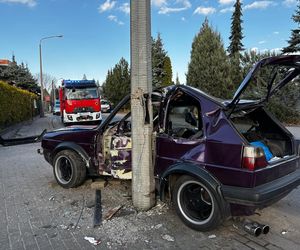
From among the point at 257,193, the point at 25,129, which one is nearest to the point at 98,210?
the point at 257,193

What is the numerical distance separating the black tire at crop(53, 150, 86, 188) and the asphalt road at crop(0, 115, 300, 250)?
0.15 m

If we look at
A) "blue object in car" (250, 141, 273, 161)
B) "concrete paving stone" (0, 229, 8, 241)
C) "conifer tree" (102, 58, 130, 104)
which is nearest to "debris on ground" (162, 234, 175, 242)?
"blue object in car" (250, 141, 273, 161)

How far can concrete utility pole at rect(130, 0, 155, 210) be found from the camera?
14.3ft

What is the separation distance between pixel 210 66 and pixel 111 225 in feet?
69.4

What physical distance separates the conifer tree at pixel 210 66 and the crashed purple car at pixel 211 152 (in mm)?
18915

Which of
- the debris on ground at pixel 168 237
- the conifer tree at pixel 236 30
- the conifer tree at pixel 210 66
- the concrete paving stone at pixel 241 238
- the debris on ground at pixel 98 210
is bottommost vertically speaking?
the debris on ground at pixel 168 237

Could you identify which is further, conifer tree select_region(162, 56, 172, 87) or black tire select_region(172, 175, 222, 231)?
conifer tree select_region(162, 56, 172, 87)

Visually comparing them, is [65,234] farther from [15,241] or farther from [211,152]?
[211,152]

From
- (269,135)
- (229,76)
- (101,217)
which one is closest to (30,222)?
(101,217)

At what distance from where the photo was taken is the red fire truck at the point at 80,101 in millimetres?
19594

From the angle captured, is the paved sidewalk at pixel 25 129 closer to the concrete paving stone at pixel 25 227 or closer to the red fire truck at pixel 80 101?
the red fire truck at pixel 80 101

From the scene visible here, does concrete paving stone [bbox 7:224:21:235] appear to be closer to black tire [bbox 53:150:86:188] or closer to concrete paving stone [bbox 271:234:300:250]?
black tire [bbox 53:150:86:188]

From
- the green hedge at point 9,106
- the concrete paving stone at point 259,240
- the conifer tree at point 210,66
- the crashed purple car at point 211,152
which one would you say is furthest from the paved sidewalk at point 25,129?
the concrete paving stone at point 259,240

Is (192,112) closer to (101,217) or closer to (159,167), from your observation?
(159,167)
